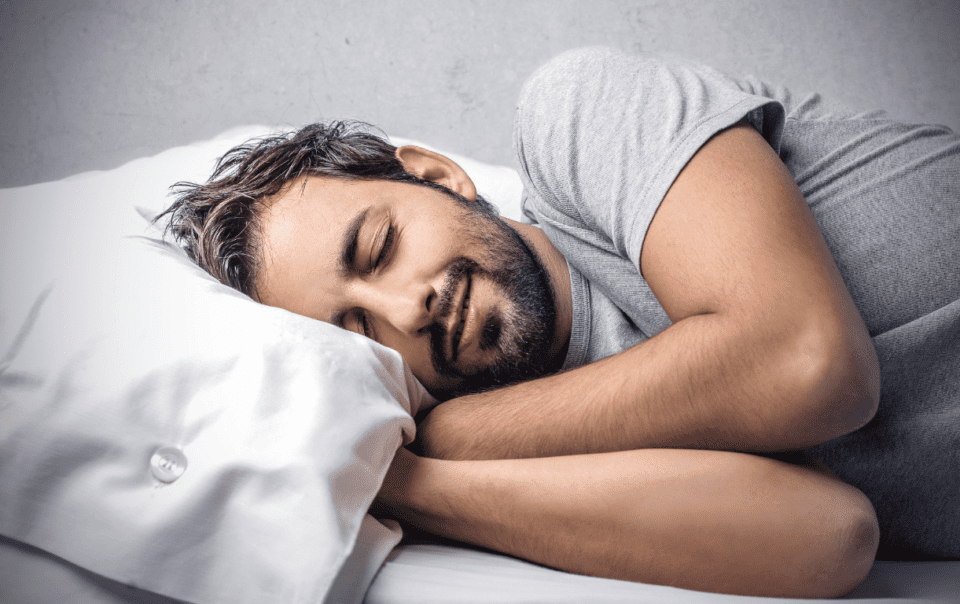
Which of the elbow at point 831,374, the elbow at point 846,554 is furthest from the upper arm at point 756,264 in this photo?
the elbow at point 846,554

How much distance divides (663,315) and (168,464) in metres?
0.66

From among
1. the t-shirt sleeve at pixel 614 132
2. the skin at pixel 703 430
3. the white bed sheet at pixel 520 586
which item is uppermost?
the t-shirt sleeve at pixel 614 132

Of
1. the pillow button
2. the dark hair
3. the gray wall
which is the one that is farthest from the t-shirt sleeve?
the gray wall

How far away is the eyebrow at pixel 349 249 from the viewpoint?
2.64ft

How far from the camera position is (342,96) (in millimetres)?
1477

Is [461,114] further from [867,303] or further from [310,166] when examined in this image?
[867,303]

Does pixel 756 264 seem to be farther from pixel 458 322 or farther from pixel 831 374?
pixel 458 322

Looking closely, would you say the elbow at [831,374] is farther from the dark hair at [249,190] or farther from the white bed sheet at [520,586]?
the dark hair at [249,190]

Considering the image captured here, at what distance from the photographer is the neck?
91 cm

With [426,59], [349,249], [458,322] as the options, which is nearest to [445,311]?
[458,322]

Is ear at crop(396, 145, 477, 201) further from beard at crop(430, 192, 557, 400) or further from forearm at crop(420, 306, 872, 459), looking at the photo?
forearm at crop(420, 306, 872, 459)

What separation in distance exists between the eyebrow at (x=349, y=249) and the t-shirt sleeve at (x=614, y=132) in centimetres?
29

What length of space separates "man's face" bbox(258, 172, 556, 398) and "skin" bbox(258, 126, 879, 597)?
0.41 feet

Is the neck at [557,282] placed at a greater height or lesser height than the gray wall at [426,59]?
lesser
